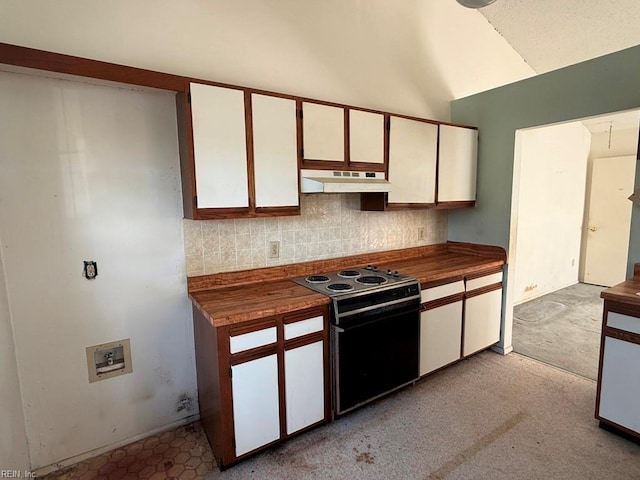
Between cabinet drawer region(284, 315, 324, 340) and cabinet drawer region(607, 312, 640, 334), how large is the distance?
1753 millimetres

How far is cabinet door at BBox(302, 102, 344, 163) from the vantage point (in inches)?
85.8

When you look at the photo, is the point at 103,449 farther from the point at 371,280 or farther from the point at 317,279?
the point at 371,280

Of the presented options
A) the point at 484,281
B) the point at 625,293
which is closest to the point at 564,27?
the point at 484,281

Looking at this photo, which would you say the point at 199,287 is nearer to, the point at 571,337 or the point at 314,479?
the point at 314,479

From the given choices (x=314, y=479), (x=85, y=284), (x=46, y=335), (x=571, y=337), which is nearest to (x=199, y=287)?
(x=85, y=284)

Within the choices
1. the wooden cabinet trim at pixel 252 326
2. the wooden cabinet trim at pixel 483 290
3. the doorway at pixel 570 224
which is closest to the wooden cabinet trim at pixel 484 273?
the wooden cabinet trim at pixel 483 290

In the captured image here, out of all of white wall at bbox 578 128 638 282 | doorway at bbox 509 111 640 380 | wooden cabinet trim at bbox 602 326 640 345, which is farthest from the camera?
white wall at bbox 578 128 638 282

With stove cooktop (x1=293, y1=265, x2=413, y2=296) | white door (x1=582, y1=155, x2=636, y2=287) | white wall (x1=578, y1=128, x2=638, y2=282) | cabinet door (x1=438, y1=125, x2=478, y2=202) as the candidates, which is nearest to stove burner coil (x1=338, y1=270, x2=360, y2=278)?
stove cooktop (x1=293, y1=265, x2=413, y2=296)

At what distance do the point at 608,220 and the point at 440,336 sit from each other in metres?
4.36

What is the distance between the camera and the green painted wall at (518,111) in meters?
2.29

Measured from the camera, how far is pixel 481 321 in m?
2.95

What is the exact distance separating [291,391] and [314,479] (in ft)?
1.48

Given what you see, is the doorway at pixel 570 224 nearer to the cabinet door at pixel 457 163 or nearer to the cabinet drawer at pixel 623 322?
the cabinet door at pixel 457 163

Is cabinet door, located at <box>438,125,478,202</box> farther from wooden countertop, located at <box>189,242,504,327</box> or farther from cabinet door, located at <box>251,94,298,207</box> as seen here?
cabinet door, located at <box>251,94,298,207</box>
